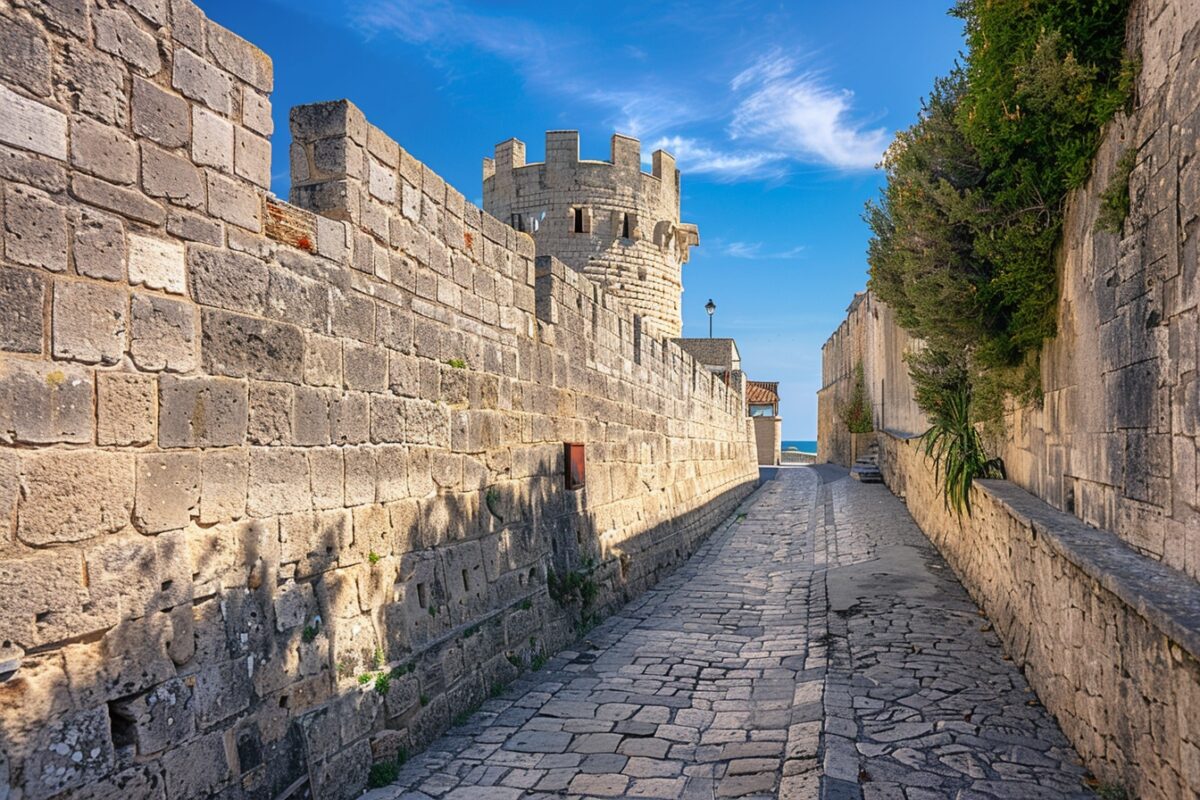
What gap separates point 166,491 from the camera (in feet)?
9.89

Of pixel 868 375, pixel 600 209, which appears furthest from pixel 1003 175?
pixel 600 209

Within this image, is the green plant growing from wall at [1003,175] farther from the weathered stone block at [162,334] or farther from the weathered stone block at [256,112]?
the weathered stone block at [162,334]

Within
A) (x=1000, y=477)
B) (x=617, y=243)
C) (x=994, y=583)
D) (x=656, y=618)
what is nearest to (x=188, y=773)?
(x=656, y=618)

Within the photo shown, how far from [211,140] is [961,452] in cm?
755

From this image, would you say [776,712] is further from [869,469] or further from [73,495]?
[869,469]

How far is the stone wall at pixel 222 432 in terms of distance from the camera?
2588mm

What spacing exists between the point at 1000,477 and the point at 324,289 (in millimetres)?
6711

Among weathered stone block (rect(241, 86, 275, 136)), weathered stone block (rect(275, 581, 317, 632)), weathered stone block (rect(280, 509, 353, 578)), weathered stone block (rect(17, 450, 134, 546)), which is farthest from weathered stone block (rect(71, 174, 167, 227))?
weathered stone block (rect(275, 581, 317, 632))

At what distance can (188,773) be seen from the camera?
301cm

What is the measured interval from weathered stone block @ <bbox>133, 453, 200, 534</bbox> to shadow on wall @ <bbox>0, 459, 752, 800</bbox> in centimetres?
7

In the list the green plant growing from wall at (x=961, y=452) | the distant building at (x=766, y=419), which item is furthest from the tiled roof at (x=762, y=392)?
the green plant growing from wall at (x=961, y=452)

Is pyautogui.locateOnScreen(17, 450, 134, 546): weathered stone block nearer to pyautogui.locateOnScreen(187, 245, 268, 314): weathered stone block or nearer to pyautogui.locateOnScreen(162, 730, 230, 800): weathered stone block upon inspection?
pyautogui.locateOnScreen(187, 245, 268, 314): weathered stone block

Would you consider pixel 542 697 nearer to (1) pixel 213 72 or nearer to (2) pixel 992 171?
(1) pixel 213 72

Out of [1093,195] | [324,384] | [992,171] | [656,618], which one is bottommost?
[656,618]
